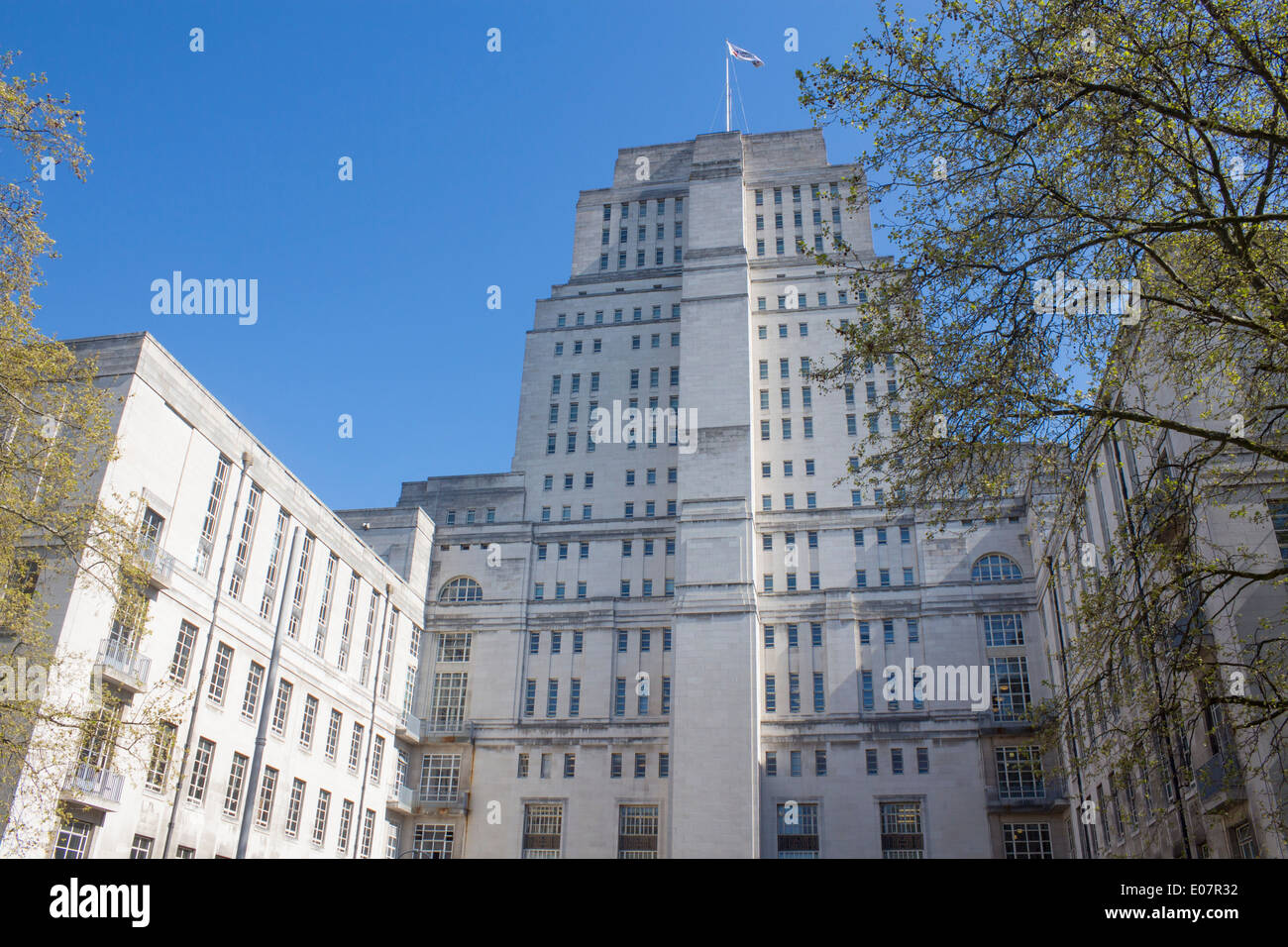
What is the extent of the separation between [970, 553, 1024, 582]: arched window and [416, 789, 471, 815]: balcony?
3909cm

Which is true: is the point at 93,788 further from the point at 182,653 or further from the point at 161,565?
the point at 161,565

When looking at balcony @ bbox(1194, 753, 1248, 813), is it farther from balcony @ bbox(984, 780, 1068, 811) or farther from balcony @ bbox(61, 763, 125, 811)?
balcony @ bbox(61, 763, 125, 811)

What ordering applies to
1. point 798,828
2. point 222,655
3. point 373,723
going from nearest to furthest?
point 222,655, point 373,723, point 798,828

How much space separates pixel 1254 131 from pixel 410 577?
64.6 m

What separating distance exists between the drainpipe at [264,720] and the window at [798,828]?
33839 millimetres

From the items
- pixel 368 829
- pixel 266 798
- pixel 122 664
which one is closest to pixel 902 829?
pixel 368 829

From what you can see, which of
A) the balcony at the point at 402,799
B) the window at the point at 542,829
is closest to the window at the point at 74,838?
the balcony at the point at 402,799

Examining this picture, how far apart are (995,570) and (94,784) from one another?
56.6 metres

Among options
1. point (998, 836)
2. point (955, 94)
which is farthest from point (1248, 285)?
point (998, 836)

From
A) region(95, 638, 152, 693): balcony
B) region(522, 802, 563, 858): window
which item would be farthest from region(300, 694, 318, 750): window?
region(522, 802, 563, 858): window

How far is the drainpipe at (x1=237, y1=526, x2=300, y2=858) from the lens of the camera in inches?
1775

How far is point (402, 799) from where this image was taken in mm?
64375

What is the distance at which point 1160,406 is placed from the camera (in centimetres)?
3225
